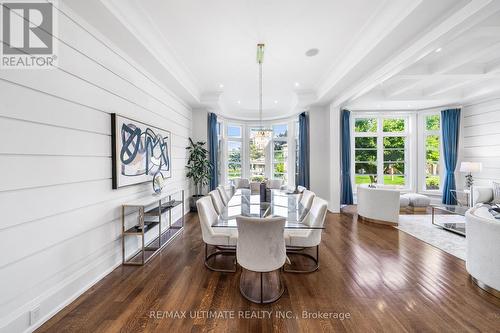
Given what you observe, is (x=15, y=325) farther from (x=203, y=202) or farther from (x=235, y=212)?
(x=235, y=212)

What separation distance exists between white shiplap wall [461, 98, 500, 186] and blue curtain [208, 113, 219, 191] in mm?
7314

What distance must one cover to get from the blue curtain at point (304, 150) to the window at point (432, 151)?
161 inches

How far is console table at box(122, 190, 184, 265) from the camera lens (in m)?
2.60

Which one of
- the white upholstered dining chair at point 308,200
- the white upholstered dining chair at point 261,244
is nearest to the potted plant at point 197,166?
the white upholstered dining chair at point 308,200

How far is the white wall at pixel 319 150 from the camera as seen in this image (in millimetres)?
5406

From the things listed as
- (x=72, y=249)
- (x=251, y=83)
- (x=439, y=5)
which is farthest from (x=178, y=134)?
(x=439, y=5)

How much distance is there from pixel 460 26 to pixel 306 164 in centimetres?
391

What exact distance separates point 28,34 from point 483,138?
894 cm

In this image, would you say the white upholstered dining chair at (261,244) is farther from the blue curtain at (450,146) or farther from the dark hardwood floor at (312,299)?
the blue curtain at (450,146)

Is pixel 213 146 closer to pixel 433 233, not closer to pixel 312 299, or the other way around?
pixel 312 299

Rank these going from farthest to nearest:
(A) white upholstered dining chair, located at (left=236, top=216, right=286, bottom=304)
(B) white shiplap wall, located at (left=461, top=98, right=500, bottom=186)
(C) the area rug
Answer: (B) white shiplap wall, located at (left=461, top=98, right=500, bottom=186) → (C) the area rug → (A) white upholstered dining chair, located at (left=236, top=216, right=286, bottom=304)

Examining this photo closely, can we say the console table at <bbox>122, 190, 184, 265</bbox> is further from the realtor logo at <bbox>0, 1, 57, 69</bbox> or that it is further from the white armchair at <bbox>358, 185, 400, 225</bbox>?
the white armchair at <bbox>358, 185, 400, 225</bbox>

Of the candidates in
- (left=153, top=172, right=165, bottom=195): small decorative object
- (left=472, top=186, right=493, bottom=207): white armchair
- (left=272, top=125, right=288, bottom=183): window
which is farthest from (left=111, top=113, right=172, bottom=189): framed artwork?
(left=472, top=186, right=493, bottom=207): white armchair

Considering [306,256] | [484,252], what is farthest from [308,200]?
[484,252]
